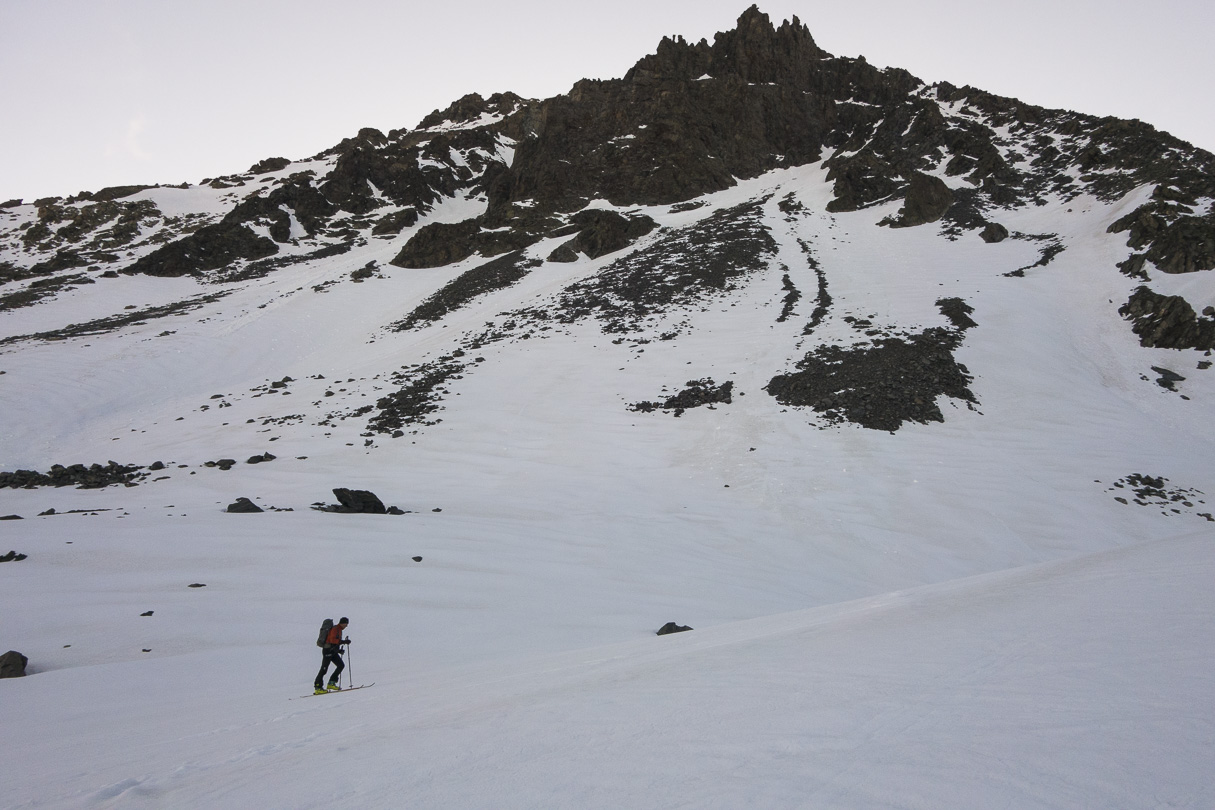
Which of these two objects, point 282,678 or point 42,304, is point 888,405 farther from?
point 42,304

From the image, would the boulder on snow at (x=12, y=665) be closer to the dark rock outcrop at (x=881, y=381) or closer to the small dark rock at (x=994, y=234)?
the dark rock outcrop at (x=881, y=381)

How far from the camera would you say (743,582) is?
871 cm

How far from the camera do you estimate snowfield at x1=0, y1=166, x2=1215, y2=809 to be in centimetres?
262

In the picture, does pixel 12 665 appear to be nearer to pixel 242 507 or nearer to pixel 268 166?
pixel 242 507

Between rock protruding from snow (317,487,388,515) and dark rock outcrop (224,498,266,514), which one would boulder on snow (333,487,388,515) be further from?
dark rock outcrop (224,498,266,514)

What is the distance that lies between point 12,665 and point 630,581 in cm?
672

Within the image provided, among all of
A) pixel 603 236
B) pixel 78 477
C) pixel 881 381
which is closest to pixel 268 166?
pixel 603 236

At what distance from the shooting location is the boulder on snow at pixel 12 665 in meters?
4.95

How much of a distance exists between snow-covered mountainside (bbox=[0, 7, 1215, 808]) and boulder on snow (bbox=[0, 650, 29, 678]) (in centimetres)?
14

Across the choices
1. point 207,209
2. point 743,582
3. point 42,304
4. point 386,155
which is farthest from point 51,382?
point 386,155

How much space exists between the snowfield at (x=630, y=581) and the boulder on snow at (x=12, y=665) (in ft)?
0.75

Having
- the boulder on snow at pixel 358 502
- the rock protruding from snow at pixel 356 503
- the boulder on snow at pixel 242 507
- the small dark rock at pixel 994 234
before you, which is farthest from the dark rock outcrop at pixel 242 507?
the small dark rock at pixel 994 234

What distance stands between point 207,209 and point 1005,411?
73.7 metres

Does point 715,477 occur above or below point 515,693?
below
